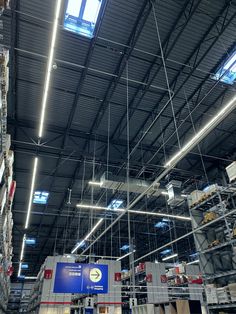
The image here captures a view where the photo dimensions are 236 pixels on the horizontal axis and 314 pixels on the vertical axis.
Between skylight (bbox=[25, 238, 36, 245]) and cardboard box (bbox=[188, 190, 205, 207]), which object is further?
skylight (bbox=[25, 238, 36, 245])

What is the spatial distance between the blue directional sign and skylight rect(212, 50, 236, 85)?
8.45 meters

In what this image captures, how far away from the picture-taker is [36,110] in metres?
9.55

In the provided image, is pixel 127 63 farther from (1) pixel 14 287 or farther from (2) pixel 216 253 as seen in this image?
(1) pixel 14 287

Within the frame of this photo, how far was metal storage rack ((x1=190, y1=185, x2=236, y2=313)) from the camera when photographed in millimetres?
6326

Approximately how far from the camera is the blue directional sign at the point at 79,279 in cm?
A: 886

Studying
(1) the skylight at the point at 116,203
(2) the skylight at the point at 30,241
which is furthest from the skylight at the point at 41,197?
(2) the skylight at the point at 30,241

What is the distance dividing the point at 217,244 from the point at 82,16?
7.57 metres

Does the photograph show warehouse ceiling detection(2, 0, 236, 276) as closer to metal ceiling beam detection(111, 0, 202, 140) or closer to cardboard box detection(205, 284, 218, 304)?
metal ceiling beam detection(111, 0, 202, 140)

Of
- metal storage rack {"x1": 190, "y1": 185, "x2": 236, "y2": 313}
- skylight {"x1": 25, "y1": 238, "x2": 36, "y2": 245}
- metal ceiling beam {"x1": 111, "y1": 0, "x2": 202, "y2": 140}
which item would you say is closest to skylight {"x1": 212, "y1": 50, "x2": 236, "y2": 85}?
metal ceiling beam {"x1": 111, "y1": 0, "x2": 202, "y2": 140}

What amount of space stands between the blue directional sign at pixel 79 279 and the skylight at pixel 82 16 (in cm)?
811

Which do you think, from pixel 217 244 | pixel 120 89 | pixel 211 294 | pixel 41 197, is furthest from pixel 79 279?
pixel 41 197

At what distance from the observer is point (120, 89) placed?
8914mm

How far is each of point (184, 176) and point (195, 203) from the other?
17.8 feet

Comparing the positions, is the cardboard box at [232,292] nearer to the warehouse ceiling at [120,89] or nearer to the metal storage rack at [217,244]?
the metal storage rack at [217,244]
